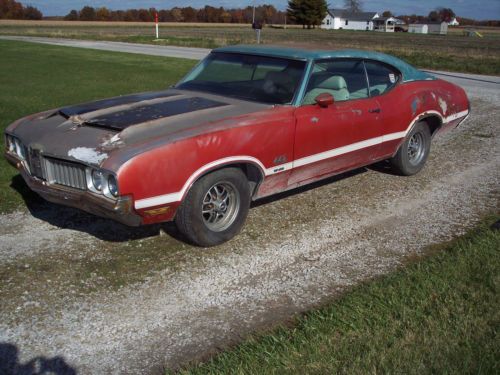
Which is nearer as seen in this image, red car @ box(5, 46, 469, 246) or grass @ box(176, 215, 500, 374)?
grass @ box(176, 215, 500, 374)

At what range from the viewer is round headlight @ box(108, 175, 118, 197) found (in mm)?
3380

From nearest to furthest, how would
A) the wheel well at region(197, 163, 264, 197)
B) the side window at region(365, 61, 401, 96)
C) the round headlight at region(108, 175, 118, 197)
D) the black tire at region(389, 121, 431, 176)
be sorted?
the round headlight at region(108, 175, 118, 197), the wheel well at region(197, 163, 264, 197), the side window at region(365, 61, 401, 96), the black tire at region(389, 121, 431, 176)

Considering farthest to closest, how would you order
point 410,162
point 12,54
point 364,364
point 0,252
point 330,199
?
point 12,54 < point 410,162 < point 330,199 < point 0,252 < point 364,364

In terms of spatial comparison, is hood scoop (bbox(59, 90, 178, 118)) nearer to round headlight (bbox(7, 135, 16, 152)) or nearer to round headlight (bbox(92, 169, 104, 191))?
round headlight (bbox(7, 135, 16, 152))

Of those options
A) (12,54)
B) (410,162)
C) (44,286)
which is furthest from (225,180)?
(12,54)

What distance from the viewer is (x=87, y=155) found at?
3492 millimetres

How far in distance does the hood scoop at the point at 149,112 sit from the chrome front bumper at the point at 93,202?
564mm

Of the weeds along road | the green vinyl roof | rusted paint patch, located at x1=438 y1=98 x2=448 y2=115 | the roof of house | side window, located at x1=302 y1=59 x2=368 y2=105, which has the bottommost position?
the weeds along road

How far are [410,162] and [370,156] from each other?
3.34 ft

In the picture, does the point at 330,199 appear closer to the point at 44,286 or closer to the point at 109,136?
the point at 109,136

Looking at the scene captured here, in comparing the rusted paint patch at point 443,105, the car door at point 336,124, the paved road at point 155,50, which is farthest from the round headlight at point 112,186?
the paved road at point 155,50

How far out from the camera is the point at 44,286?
3.46 metres

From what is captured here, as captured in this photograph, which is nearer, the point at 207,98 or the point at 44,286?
the point at 44,286

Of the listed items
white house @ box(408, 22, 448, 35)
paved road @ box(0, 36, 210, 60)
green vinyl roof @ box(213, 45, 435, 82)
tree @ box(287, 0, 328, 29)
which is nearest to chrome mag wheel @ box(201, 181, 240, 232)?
green vinyl roof @ box(213, 45, 435, 82)
